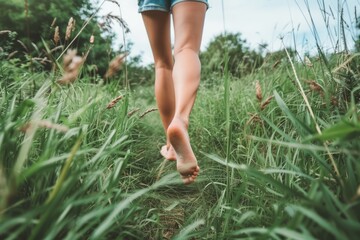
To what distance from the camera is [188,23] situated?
1.48m

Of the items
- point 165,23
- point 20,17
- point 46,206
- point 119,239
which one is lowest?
point 119,239

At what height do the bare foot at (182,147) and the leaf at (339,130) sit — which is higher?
the leaf at (339,130)

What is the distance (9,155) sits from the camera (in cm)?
102

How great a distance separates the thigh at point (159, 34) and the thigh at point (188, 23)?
0.56ft

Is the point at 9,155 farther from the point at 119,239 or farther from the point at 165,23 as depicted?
the point at 165,23

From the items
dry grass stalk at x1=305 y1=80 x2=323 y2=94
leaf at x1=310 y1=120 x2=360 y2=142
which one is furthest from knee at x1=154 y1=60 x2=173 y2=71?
leaf at x1=310 y1=120 x2=360 y2=142

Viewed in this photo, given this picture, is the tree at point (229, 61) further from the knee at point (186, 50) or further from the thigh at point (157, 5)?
the thigh at point (157, 5)

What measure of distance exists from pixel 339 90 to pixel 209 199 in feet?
2.90

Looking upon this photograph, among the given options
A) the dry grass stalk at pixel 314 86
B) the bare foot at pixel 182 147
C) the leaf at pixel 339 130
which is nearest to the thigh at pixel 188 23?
the bare foot at pixel 182 147

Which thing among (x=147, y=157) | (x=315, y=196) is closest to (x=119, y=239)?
(x=315, y=196)

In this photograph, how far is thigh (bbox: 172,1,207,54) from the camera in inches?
57.7

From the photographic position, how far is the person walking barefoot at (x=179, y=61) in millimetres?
1390

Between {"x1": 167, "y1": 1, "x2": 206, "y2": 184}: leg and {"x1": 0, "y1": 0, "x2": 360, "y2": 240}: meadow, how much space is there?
105mm

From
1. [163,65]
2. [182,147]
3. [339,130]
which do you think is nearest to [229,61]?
[163,65]
